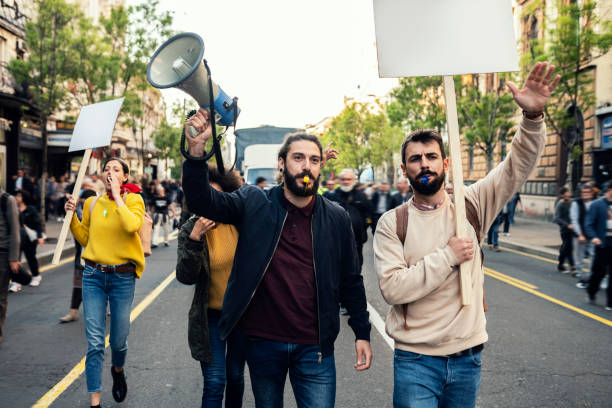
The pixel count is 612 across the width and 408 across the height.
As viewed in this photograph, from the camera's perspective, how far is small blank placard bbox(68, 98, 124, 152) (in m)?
4.52

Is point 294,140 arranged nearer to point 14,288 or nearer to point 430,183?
point 430,183

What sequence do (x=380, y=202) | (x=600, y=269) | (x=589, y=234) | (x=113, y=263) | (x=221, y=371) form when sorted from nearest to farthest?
1. (x=221, y=371)
2. (x=113, y=263)
3. (x=600, y=269)
4. (x=589, y=234)
5. (x=380, y=202)

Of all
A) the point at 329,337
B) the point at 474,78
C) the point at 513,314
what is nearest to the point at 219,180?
the point at 329,337

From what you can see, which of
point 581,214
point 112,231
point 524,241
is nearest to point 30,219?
point 112,231

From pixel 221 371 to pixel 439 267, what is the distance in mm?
1630

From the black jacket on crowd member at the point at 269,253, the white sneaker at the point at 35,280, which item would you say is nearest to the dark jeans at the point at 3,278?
the white sneaker at the point at 35,280

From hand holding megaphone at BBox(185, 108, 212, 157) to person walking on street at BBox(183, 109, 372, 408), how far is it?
0.32 meters

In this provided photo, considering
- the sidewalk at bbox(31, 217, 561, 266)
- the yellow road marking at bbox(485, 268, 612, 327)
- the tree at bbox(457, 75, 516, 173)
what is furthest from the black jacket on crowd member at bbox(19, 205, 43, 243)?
the tree at bbox(457, 75, 516, 173)

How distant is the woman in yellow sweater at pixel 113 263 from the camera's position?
4086mm

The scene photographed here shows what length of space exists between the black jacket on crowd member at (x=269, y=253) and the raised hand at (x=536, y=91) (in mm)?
1062

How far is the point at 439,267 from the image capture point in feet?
7.60

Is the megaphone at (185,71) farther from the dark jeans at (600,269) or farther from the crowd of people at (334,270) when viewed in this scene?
the dark jeans at (600,269)

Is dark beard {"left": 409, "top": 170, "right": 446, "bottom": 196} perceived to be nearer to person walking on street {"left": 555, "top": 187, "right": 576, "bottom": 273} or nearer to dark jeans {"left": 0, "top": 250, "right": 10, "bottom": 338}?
dark jeans {"left": 0, "top": 250, "right": 10, "bottom": 338}

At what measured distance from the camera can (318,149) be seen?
9.04 ft
